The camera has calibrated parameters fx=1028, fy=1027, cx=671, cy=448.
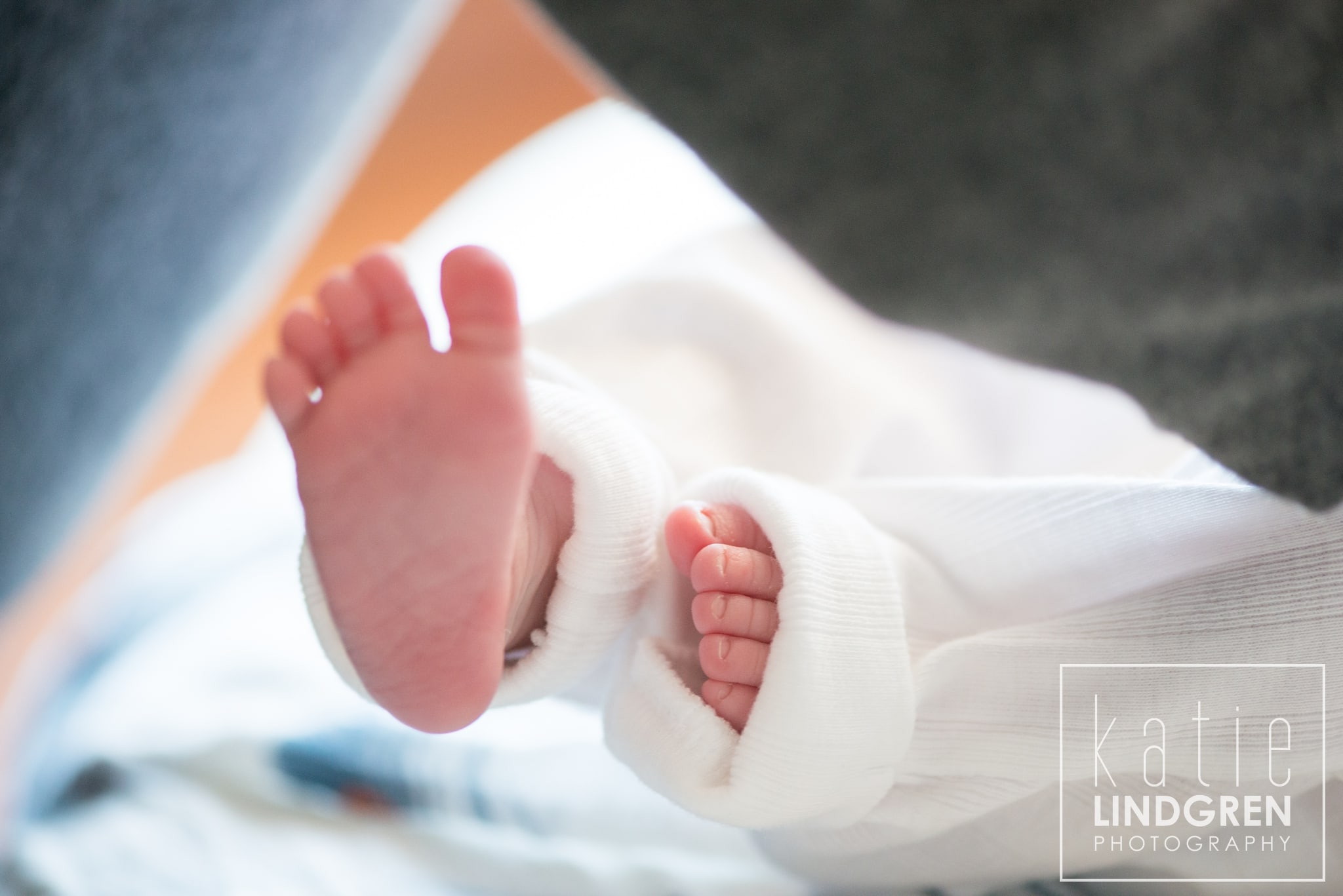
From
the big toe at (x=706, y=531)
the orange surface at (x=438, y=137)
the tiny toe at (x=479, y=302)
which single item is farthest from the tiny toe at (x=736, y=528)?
the orange surface at (x=438, y=137)

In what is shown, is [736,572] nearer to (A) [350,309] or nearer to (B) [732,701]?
(B) [732,701]

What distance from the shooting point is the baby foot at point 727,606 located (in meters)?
0.38

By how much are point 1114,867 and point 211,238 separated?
18.9 inches

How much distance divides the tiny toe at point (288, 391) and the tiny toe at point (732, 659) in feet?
0.54

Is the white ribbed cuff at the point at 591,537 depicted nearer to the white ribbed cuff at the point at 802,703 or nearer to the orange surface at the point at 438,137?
the white ribbed cuff at the point at 802,703

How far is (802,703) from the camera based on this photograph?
36cm

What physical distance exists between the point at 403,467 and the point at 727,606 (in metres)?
0.13

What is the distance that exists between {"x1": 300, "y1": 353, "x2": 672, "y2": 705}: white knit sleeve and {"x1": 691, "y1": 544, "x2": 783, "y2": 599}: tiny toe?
0.03 metres

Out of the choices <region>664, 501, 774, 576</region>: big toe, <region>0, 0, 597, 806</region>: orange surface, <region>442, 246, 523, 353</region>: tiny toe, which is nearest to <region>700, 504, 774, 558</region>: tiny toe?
<region>664, 501, 774, 576</region>: big toe

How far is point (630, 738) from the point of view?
397mm

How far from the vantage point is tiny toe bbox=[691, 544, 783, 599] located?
0.38 m

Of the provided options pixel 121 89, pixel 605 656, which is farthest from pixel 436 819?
pixel 121 89

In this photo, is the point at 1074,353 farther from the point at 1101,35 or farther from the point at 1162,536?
the point at 1162,536

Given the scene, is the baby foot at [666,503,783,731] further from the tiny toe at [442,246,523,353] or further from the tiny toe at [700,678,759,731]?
the tiny toe at [442,246,523,353]
